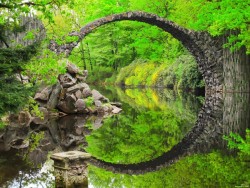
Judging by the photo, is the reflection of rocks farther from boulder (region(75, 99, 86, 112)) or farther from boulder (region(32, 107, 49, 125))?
boulder (region(75, 99, 86, 112))

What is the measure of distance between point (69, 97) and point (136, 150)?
8331mm

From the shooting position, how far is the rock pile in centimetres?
1745

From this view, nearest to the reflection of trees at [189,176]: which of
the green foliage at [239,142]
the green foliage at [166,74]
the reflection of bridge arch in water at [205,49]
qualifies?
the green foliage at [239,142]

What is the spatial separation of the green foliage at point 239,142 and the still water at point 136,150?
18 cm

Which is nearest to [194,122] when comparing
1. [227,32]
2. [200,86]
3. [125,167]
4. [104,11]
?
[125,167]

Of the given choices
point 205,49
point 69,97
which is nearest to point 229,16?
point 205,49

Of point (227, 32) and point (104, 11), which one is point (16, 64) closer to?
point (227, 32)

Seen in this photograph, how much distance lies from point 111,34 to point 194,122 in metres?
34.3

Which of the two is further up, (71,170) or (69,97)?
(69,97)

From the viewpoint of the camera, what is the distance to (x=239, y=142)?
9.20 metres

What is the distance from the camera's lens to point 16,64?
783 centimetres

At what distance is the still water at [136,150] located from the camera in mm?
6566

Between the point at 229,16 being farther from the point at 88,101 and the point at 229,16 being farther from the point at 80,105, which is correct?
the point at 80,105

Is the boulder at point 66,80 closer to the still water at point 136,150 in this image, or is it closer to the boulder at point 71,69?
the boulder at point 71,69
